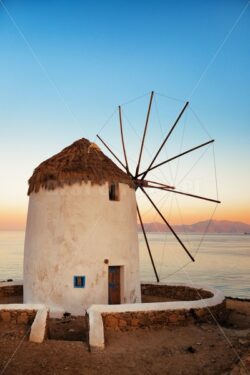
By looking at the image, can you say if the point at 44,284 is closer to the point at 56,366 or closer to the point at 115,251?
the point at 115,251

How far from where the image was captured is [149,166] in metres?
13.3

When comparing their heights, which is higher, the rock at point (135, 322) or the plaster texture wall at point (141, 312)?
the plaster texture wall at point (141, 312)

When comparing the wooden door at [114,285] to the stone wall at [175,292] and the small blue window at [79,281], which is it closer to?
the small blue window at [79,281]

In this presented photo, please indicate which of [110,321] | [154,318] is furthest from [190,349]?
[110,321]

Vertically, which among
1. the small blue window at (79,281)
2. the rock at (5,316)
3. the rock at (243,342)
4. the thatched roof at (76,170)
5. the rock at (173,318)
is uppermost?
the thatched roof at (76,170)

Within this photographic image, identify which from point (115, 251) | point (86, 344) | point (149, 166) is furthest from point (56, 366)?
point (149, 166)

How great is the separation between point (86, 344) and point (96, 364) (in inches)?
39.0

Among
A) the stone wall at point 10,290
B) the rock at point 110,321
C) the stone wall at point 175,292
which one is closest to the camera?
the rock at point 110,321

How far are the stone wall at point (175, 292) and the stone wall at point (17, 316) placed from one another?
6757 mm

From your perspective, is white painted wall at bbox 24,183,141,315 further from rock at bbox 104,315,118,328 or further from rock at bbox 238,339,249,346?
rock at bbox 238,339,249,346

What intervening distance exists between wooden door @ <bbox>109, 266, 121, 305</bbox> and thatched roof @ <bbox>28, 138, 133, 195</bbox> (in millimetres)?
2848

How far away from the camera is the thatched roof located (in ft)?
38.0

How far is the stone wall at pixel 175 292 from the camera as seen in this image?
13.7 meters

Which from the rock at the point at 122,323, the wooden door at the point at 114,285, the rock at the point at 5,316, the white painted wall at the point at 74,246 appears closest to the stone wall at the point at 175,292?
the white painted wall at the point at 74,246
